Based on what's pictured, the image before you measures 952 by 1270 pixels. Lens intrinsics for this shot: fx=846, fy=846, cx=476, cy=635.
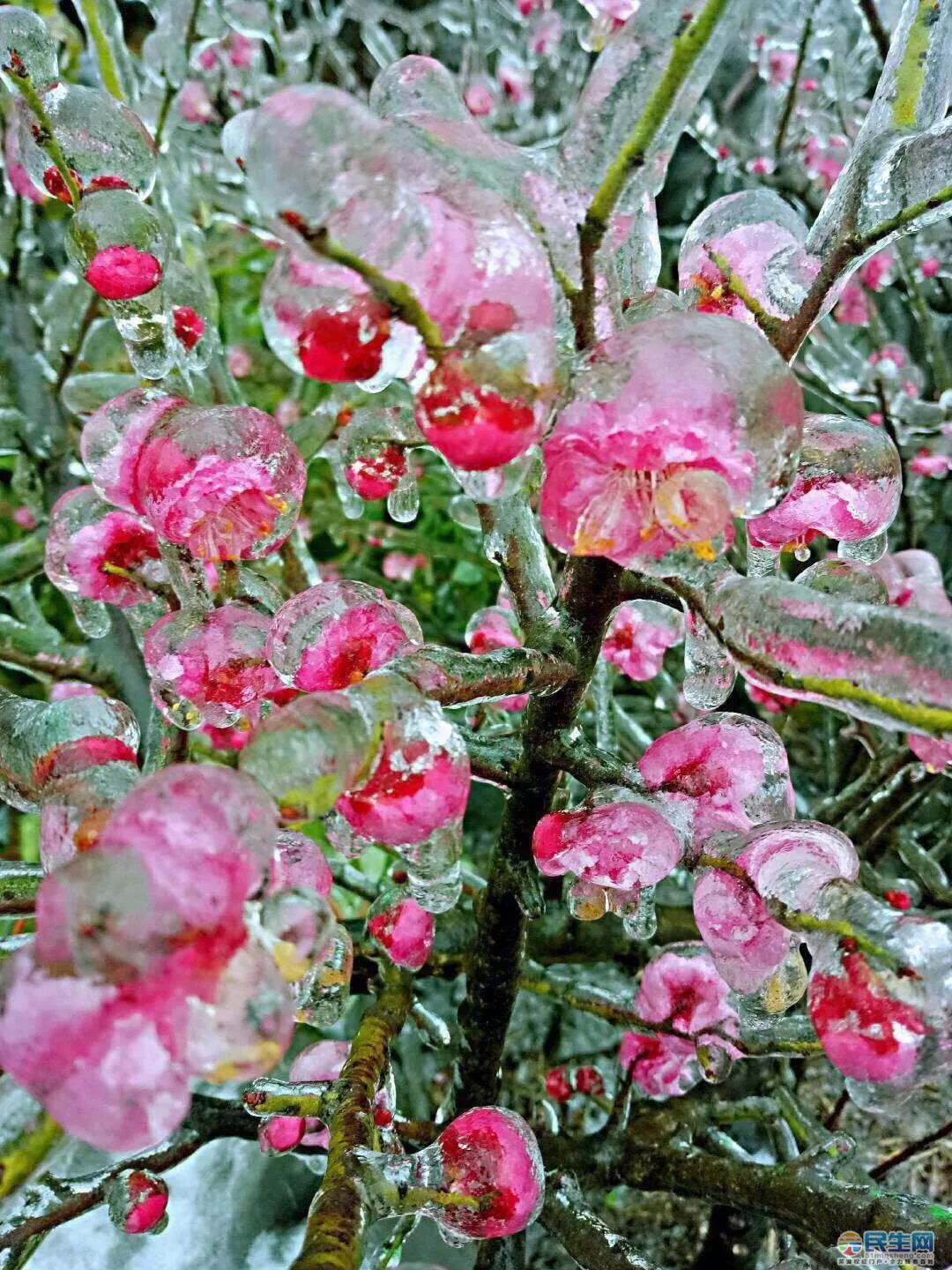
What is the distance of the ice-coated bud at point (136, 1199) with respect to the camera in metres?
0.74

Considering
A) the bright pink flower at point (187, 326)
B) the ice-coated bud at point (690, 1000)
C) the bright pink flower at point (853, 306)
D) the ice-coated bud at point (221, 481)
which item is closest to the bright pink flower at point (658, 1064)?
the ice-coated bud at point (690, 1000)

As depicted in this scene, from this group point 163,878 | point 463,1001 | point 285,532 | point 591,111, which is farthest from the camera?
point 463,1001

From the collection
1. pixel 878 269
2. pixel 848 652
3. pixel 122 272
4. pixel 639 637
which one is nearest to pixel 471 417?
pixel 848 652

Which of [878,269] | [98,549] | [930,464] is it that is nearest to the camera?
[98,549]

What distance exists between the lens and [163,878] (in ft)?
0.85

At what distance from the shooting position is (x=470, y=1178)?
0.57m

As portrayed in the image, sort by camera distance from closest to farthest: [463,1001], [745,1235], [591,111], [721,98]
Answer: [591,111] → [463,1001] → [745,1235] → [721,98]

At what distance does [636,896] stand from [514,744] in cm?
16

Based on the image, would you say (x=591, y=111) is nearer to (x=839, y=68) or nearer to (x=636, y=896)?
(x=636, y=896)

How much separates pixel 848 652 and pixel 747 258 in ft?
0.85

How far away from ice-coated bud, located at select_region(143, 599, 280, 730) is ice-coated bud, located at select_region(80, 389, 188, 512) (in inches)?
3.5

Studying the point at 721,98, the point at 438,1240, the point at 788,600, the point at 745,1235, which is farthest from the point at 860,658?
the point at 721,98

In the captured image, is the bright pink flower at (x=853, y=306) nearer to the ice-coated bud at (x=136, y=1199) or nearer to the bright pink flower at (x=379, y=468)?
the bright pink flower at (x=379, y=468)

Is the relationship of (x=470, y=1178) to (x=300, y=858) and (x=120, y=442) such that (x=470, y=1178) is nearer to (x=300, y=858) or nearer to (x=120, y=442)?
(x=300, y=858)
